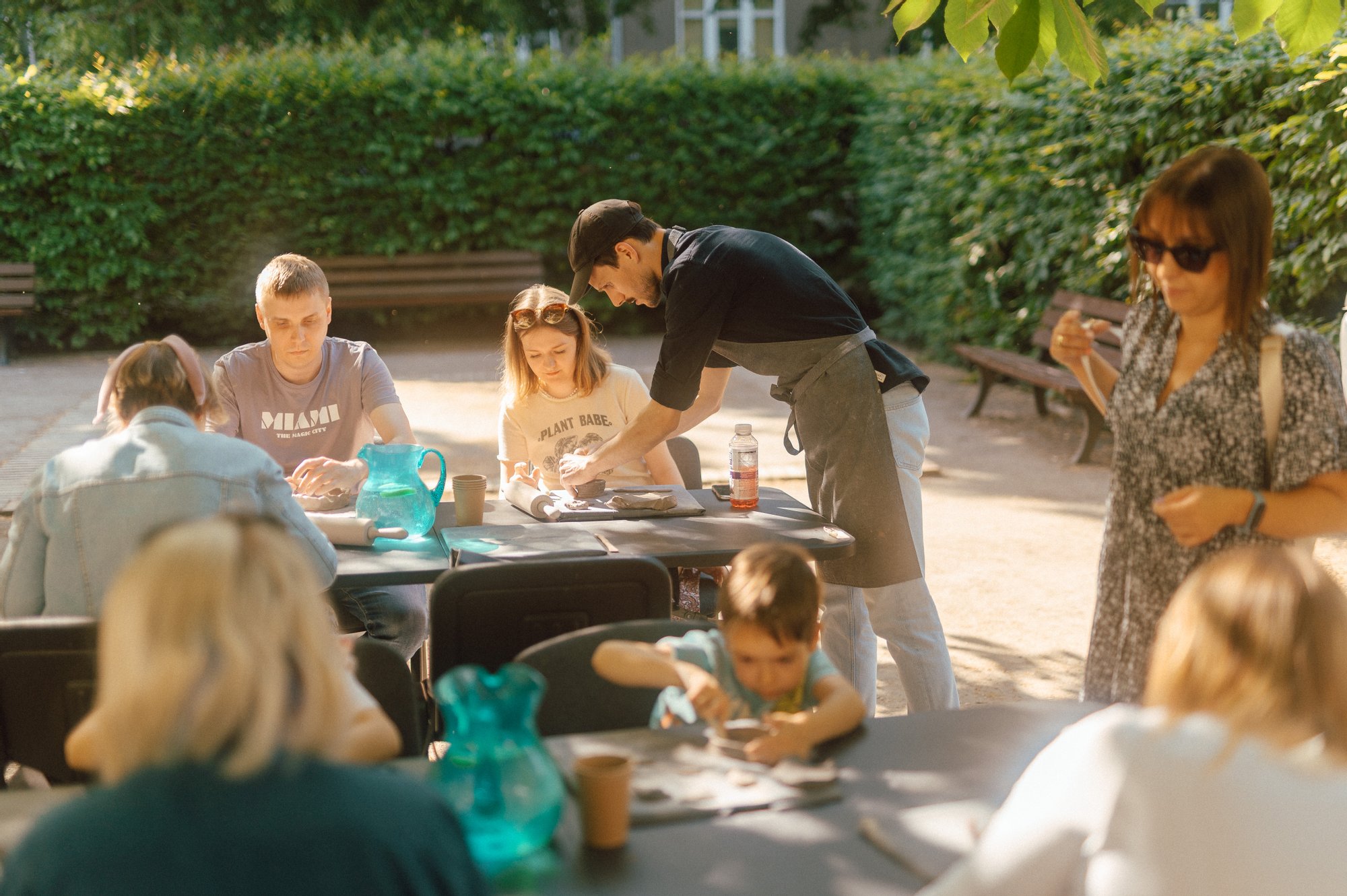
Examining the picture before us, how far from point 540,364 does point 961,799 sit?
2.46 metres

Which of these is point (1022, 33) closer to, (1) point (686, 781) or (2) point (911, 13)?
(2) point (911, 13)

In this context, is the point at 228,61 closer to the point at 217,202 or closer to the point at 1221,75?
the point at 217,202

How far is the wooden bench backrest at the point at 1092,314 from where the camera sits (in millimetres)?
7727

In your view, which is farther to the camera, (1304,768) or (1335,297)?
(1335,297)

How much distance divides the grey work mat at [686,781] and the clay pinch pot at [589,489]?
168 cm

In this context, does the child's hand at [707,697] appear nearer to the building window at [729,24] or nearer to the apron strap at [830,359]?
the apron strap at [830,359]

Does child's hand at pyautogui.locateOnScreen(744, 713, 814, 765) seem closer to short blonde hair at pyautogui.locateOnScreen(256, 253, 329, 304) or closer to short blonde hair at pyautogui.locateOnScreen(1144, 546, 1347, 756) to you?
short blonde hair at pyautogui.locateOnScreen(1144, 546, 1347, 756)

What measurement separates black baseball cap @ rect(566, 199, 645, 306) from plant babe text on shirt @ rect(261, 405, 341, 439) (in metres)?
0.96

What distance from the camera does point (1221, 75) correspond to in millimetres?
7176

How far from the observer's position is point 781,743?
6.38ft

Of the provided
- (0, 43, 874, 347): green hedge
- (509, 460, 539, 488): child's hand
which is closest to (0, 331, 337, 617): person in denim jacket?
(509, 460, 539, 488): child's hand

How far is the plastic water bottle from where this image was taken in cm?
358

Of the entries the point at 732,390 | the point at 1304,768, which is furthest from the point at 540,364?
the point at 732,390

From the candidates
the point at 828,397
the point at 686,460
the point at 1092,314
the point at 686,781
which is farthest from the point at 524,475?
the point at 1092,314
